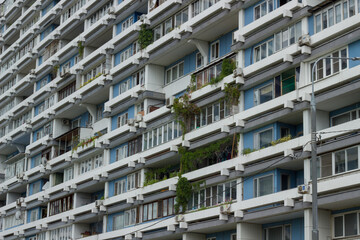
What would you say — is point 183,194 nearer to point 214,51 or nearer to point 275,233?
point 275,233

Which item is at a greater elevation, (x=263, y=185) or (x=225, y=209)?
(x=263, y=185)

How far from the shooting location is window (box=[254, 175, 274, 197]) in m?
46.9

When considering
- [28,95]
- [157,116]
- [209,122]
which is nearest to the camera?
[209,122]

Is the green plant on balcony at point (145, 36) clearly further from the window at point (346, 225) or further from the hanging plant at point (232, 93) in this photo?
the window at point (346, 225)

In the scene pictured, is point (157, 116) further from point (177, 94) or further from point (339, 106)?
point (339, 106)

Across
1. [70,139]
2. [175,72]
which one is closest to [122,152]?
[175,72]

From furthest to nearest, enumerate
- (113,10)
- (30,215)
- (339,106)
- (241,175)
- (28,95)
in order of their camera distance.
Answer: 1. (28,95)
2. (30,215)
3. (113,10)
4. (241,175)
5. (339,106)

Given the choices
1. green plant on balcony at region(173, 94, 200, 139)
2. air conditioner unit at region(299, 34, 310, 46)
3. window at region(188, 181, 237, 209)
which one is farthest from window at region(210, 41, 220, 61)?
air conditioner unit at region(299, 34, 310, 46)

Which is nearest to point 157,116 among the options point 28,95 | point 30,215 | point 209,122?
point 209,122

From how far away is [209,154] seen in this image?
174ft

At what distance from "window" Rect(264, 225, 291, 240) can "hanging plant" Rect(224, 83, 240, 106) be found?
9.36m

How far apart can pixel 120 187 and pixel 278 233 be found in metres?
20.4

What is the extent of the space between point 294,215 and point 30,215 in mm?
44021

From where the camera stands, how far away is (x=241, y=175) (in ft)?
161
